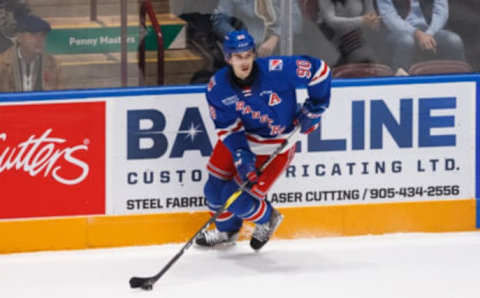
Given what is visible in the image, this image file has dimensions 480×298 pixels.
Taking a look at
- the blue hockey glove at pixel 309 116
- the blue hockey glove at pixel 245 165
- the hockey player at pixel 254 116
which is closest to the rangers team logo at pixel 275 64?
the hockey player at pixel 254 116

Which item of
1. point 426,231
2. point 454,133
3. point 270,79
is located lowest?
point 426,231

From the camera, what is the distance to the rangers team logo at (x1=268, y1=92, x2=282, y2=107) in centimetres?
530

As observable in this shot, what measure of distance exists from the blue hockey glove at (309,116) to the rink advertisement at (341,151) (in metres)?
0.40

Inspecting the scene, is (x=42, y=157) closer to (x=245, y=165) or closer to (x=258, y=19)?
(x=245, y=165)

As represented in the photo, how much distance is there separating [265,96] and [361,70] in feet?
2.49

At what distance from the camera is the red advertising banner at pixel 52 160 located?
18.0 feet

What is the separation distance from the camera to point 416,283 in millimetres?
5082

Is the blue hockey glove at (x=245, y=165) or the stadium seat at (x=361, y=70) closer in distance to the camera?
the blue hockey glove at (x=245, y=165)

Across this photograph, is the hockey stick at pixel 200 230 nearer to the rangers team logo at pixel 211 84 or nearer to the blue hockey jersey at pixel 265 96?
the blue hockey jersey at pixel 265 96

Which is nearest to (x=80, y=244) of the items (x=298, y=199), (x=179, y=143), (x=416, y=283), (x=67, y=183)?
(x=67, y=183)

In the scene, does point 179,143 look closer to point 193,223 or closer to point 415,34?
point 193,223

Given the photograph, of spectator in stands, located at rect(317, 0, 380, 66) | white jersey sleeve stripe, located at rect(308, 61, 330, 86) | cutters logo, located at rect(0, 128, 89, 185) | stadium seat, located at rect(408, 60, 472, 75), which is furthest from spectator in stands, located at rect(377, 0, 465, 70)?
cutters logo, located at rect(0, 128, 89, 185)

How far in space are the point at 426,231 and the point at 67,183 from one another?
1807mm

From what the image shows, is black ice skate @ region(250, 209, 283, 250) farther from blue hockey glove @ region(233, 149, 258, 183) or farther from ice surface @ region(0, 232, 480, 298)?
blue hockey glove @ region(233, 149, 258, 183)
